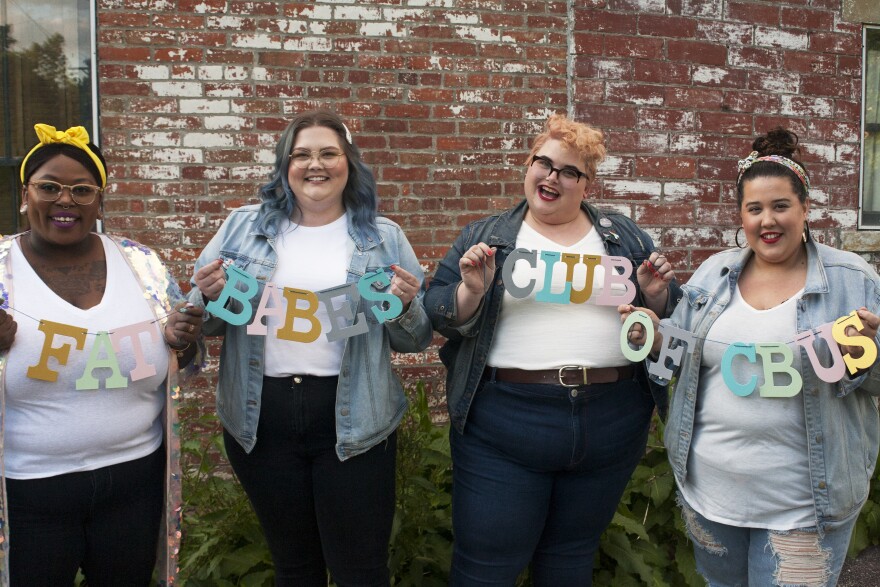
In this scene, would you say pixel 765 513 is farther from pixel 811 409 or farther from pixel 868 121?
pixel 868 121

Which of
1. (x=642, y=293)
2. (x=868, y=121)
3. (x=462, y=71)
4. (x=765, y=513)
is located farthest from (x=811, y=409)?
(x=868, y=121)

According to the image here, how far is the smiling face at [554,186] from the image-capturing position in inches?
93.8

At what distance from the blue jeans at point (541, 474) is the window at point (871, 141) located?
3346 millimetres

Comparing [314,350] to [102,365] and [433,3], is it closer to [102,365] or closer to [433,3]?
[102,365]

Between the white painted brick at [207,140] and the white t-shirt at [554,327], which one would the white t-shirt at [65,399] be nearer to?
the white t-shirt at [554,327]

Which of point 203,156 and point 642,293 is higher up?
point 203,156

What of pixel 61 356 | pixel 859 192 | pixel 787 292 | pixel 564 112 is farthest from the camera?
pixel 859 192

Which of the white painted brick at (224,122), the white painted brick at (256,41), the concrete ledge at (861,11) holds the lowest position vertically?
the white painted brick at (224,122)

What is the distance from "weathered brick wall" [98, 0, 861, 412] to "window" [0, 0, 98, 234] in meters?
0.20

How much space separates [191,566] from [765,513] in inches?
83.4

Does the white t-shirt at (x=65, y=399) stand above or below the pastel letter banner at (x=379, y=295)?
below

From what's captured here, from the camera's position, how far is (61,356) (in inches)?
81.4

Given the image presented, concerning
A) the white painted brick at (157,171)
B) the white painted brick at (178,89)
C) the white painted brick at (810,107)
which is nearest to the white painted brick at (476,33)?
the white painted brick at (178,89)

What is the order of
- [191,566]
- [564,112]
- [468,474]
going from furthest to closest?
[564,112] < [191,566] < [468,474]
